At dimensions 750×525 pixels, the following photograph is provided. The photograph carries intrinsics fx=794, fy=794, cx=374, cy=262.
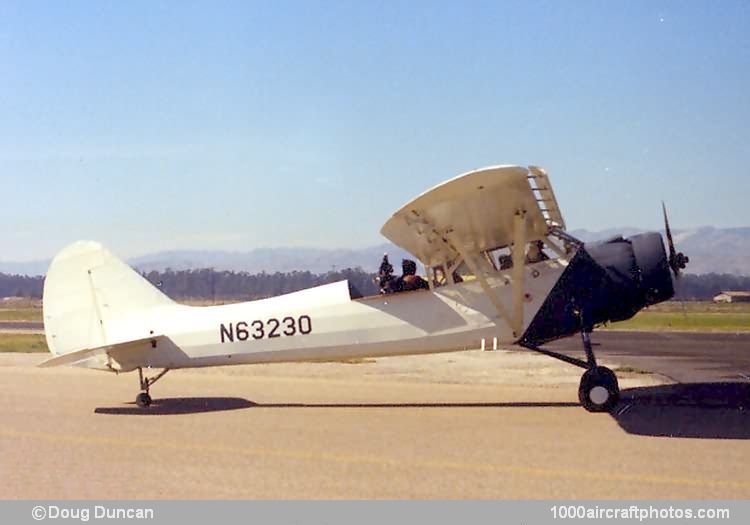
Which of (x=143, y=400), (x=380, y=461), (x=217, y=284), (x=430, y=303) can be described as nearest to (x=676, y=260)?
(x=430, y=303)

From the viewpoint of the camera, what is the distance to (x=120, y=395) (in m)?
13.3

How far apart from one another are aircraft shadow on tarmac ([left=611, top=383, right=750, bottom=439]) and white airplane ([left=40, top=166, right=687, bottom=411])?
0.71 m

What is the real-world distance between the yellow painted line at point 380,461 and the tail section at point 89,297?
2.69 meters

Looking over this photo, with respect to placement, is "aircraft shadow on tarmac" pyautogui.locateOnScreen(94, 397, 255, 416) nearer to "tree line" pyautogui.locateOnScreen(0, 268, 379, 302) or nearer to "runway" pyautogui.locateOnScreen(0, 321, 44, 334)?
"runway" pyautogui.locateOnScreen(0, 321, 44, 334)

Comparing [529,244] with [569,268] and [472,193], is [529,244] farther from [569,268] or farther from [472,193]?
[472,193]

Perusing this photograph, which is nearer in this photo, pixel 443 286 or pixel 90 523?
pixel 90 523

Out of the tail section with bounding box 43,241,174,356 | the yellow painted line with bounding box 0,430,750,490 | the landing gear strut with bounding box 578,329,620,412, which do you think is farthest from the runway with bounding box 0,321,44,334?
the landing gear strut with bounding box 578,329,620,412

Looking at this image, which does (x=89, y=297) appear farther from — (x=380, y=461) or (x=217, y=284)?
(x=217, y=284)

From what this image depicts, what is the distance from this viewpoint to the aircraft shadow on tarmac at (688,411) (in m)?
8.96

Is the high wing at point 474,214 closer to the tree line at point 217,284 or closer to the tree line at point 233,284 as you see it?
the tree line at point 217,284

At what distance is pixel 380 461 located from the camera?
7.63 m

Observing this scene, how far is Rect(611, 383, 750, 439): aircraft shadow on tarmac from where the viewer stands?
8961 millimetres

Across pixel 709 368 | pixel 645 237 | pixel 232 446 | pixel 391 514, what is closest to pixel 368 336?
pixel 232 446

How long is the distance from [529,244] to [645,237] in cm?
157
